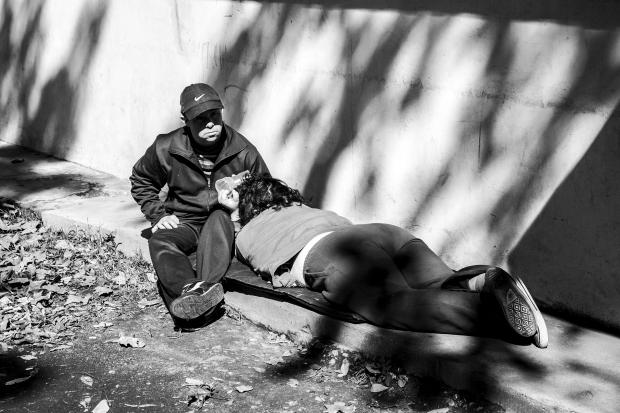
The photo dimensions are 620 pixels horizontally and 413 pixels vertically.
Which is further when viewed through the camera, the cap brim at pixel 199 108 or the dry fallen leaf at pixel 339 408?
the cap brim at pixel 199 108

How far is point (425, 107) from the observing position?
5.63m

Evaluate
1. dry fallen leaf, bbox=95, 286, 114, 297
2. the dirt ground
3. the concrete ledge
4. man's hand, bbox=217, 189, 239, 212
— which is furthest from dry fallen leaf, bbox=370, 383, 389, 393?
→ dry fallen leaf, bbox=95, 286, 114, 297

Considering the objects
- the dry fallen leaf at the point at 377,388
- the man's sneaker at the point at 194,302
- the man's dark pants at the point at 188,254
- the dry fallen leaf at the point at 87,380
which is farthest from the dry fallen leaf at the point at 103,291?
the dry fallen leaf at the point at 377,388

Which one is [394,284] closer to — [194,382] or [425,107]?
[194,382]

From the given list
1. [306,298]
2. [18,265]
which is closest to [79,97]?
[18,265]

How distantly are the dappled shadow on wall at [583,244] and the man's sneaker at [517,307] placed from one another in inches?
24.0

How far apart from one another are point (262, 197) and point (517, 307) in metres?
1.91

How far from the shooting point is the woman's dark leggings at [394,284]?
15.2 feet

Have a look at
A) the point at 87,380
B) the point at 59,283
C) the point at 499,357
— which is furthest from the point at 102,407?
the point at 499,357

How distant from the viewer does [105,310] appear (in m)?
5.68

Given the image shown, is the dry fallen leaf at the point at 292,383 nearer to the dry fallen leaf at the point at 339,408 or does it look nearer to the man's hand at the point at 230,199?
the dry fallen leaf at the point at 339,408

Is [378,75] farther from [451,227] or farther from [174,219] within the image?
[174,219]

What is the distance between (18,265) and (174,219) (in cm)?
115

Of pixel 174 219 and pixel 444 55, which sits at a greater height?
pixel 444 55
